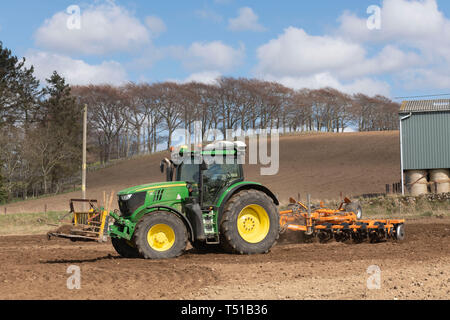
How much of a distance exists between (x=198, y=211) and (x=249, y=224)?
1.37 m

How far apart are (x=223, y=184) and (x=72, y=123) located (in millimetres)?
44030

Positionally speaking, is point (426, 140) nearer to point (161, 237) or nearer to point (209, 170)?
point (209, 170)

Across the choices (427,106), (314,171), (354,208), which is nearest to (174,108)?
(314,171)

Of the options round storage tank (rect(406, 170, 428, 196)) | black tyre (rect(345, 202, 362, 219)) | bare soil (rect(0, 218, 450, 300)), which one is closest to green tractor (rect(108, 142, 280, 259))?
bare soil (rect(0, 218, 450, 300))

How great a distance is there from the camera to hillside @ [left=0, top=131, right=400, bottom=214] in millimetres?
39000

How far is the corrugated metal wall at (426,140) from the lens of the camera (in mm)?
30734

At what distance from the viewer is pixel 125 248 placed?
39.2 ft

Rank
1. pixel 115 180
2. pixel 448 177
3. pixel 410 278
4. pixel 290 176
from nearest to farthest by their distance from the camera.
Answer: pixel 410 278
pixel 448 177
pixel 290 176
pixel 115 180

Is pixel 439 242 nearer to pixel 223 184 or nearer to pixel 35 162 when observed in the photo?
pixel 223 184

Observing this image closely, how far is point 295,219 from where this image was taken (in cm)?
1373

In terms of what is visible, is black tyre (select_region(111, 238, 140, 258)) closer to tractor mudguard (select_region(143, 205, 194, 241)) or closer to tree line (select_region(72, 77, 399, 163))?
tractor mudguard (select_region(143, 205, 194, 241))
